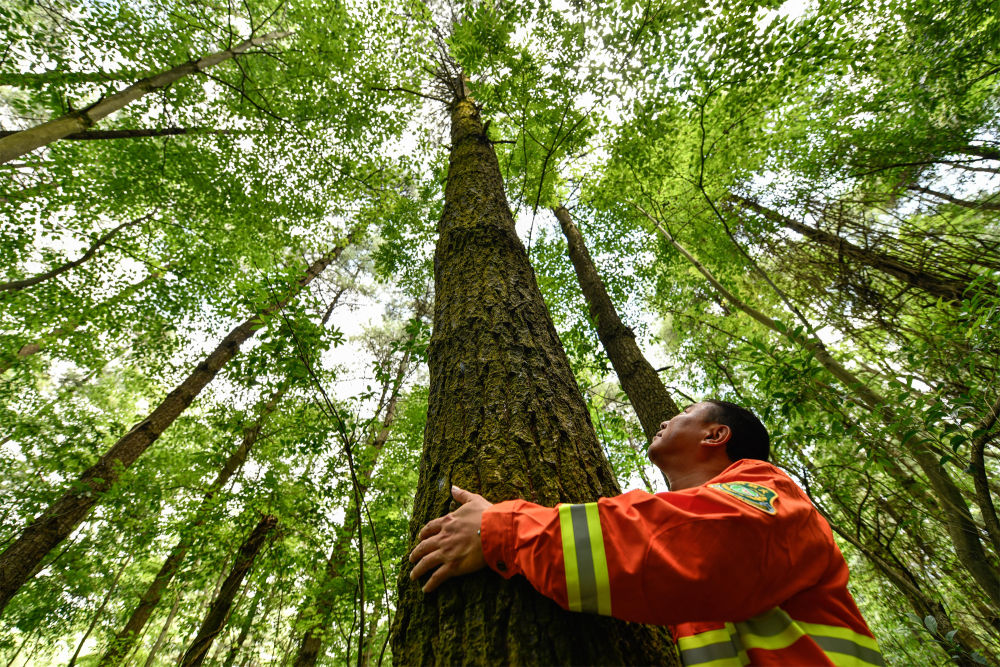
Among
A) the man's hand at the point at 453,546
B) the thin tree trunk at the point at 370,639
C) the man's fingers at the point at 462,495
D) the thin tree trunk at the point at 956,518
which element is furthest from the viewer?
the thin tree trunk at the point at 956,518

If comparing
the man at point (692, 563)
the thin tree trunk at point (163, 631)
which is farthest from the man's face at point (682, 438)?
the thin tree trunk at point (163, 631)

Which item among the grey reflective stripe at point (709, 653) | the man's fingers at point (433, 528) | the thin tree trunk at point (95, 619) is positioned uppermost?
the thin tree trunk at point (95, 619)

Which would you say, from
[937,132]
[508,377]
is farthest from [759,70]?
[508,377]

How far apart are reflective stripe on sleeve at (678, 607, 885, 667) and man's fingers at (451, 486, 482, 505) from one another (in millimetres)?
743

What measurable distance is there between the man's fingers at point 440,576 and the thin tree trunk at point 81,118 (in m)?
5.26

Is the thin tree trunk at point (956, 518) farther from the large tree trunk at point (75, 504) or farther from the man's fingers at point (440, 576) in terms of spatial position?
the large tree trunk at point (75, 504)

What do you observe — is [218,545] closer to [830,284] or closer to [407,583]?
[407,583]

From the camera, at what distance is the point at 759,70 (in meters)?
3.79

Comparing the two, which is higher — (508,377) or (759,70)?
(759,70)

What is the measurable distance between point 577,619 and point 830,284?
24.2 ft

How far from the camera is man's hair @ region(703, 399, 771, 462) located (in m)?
1.75

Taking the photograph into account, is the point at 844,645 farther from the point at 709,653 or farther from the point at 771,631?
the point at 709,653

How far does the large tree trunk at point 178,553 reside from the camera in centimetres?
426

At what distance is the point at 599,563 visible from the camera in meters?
0.82
